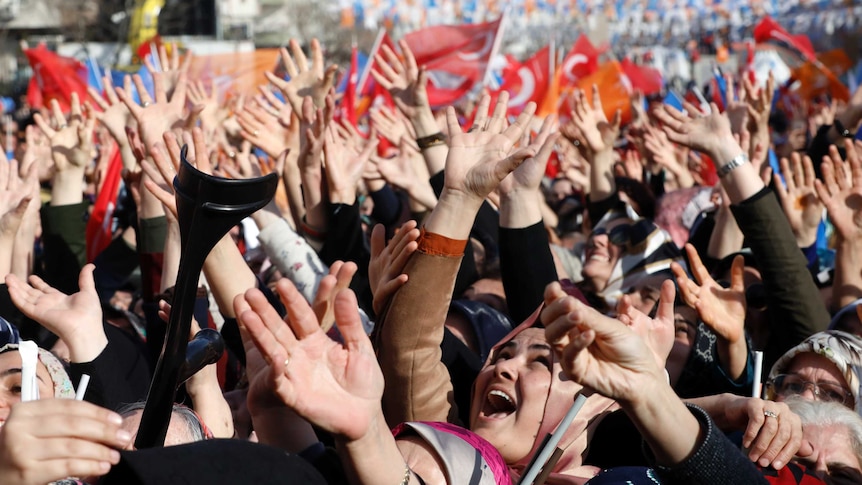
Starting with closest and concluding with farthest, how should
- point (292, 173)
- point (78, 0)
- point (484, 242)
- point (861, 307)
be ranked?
point (861, 307)
point (484, 242)
point (292, 173)
point (78, 0)

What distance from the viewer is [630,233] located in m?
4.27

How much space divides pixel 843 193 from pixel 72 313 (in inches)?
116

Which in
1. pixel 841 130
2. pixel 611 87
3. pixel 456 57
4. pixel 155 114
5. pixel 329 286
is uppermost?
pixel 329 286

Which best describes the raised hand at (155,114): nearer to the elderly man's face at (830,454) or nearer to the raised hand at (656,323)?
the raised hand at (656,323)

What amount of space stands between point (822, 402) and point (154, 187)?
193 centimetres

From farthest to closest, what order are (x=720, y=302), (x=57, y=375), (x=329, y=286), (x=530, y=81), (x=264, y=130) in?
(x=530, y=81), (x=264, y=130), (x=720, y=302), (x=57, y=375), (x=329, y=286)

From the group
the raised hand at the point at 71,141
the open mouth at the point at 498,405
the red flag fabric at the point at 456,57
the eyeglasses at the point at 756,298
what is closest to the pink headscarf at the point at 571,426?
the open mouth at the point at 498,405

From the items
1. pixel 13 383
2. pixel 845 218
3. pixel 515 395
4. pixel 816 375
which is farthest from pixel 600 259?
pixel 13 383

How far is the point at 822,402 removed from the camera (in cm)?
265

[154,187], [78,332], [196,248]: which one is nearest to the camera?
[196,248]

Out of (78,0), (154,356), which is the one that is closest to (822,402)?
(154,356)

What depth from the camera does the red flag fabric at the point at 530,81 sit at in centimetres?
988

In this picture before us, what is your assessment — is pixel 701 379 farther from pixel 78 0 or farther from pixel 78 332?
pixel 78 0

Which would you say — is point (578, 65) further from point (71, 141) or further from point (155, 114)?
point (155, 114)
